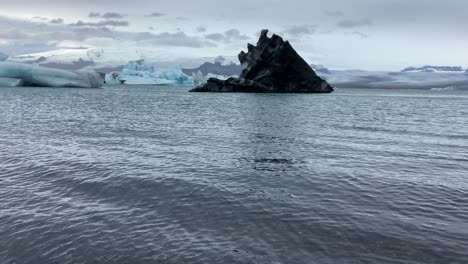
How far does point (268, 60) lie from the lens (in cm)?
12444

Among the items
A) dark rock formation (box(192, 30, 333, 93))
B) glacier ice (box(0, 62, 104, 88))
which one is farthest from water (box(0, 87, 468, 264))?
dark rock formation (box(192, 30, 333, 93))

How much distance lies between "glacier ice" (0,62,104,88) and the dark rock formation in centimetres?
4282

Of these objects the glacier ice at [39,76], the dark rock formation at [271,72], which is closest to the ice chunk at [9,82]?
the glacier ice at [39,76]

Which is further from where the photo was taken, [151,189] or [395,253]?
[151,189]

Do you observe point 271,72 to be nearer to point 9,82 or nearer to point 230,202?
point 9,82

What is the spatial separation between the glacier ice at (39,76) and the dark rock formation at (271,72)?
140 ft

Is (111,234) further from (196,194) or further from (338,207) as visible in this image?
(338,207)

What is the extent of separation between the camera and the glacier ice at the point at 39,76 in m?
113

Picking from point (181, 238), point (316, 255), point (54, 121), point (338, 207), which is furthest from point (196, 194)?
point (54, 121)

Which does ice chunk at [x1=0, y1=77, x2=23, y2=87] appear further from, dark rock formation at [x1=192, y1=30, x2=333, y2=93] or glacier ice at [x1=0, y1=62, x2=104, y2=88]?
dark rock formation at [x1=192, y1=30, x2=333, y2=93]

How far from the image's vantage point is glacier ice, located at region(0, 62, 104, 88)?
11269cm

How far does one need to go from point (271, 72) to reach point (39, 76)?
238 feet

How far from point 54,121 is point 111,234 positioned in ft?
117

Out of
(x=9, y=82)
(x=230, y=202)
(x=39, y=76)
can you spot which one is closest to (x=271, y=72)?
(x=39, y=76)
